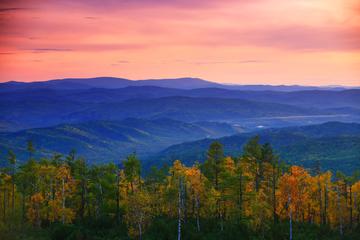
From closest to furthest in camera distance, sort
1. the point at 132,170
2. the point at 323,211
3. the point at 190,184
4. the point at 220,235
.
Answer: the point at 220,235 < the point at 190,184 < the point at 132,170 < the point at 323,211

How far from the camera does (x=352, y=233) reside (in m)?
82.1

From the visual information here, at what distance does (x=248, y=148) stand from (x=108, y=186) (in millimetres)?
28159

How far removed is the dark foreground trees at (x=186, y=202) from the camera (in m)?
77.3

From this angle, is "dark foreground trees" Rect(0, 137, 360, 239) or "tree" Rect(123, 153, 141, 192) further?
"tree" Rect(123, 153, 141, 192)

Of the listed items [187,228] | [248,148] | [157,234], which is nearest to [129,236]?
[157,234]

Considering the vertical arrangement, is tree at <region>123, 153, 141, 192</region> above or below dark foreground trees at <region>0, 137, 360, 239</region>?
above

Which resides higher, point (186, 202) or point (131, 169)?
point (131, 169)

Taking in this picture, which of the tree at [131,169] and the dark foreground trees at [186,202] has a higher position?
the tree at [131,169]

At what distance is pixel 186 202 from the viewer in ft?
292

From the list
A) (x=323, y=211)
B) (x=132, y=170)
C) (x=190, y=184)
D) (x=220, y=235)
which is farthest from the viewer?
(x=323, y=211)

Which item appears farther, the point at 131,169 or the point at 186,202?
the point at 186,202

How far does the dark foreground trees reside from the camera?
254ft

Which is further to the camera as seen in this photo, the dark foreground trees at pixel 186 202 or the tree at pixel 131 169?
the tree at pixel 131 169

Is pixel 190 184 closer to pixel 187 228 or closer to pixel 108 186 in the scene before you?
pixel 187 228
